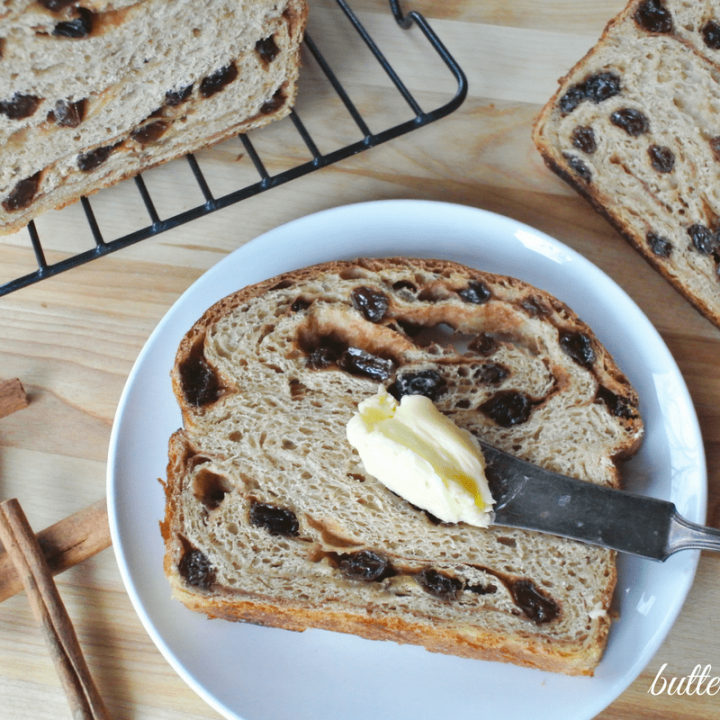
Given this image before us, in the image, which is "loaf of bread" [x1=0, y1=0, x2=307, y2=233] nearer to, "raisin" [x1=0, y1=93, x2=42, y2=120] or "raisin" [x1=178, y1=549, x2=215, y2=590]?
"raisin" [x1=0, y1=93, x2=42, y2=120]

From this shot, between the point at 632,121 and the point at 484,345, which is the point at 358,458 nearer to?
the point at 484,345

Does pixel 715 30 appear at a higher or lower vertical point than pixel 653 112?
higher

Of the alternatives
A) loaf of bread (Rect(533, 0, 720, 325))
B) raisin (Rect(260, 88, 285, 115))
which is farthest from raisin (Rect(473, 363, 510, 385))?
raisin (Rect(260, 88, 285, 115))

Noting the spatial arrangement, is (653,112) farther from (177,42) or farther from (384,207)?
(177,42)

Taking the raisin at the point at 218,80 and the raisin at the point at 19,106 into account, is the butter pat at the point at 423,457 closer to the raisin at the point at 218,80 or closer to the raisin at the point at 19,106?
the raisin at the point at 218,80

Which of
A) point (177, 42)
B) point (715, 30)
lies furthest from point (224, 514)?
point (715, 30)
